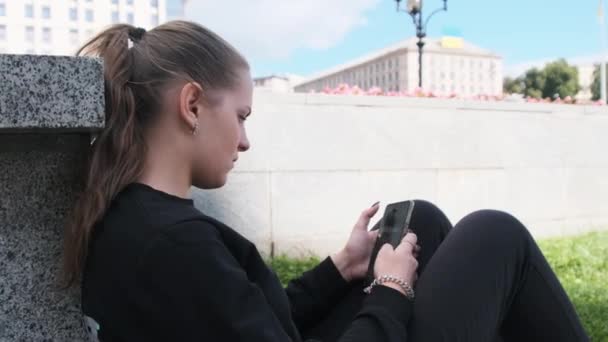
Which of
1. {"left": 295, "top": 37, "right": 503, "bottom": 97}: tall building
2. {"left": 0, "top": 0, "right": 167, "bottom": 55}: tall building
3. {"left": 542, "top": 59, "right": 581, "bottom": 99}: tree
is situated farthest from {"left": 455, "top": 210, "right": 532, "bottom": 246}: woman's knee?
{"left": 295, "top": 37, "right": 503, "bottom": 97}: tall building

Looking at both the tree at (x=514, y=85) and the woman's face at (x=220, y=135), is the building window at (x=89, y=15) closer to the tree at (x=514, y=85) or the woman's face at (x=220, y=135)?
the woman's face at (x=220, y=135)

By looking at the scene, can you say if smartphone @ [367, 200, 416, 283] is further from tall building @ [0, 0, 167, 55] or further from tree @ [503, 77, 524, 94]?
tree @ [503, 77, 524, 94]

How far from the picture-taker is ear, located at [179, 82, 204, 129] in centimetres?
121

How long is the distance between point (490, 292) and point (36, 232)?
909 mm

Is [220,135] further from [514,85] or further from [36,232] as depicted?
[514,85]

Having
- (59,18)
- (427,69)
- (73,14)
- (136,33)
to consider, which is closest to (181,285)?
(136,33)

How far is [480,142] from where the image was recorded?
18.0 feet

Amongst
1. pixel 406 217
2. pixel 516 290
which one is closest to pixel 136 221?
pixel 406 217

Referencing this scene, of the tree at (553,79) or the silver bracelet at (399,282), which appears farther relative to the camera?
the tree at (553,79)

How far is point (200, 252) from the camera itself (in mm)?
1066

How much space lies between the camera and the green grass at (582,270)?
3162 millimetres

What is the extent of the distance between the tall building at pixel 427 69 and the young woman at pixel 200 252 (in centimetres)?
6441

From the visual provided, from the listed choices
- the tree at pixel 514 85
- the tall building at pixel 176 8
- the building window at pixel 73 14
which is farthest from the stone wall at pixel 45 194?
the tree at pixel 514 85

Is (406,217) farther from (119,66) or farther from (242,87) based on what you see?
(119,66)
